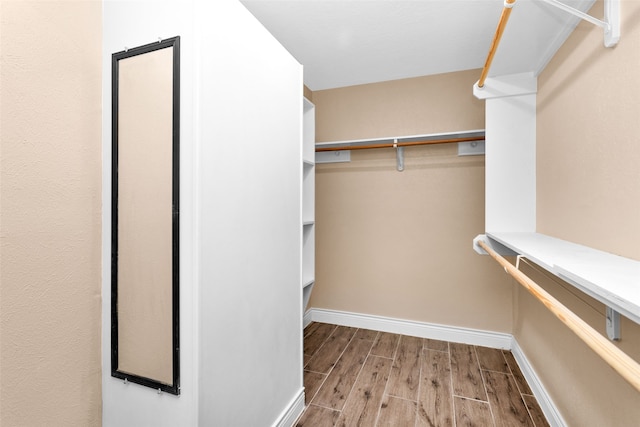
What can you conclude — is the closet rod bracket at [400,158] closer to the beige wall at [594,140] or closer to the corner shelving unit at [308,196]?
the corner shelving unit at [308,196]

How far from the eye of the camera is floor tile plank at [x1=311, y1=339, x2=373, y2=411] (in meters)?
1.84

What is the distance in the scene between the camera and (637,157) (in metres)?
1.03

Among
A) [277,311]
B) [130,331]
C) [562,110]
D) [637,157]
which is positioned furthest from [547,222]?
[130,331]

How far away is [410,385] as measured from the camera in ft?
6.51

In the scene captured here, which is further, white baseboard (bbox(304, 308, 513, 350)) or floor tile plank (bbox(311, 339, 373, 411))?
white baseboard (bbox(304, 308, 513, 350))

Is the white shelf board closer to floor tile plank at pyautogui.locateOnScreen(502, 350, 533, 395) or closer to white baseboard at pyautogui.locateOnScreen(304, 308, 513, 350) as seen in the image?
floor tile plank at pyautogui.locateOnScreen(502, 350, 533, 395)

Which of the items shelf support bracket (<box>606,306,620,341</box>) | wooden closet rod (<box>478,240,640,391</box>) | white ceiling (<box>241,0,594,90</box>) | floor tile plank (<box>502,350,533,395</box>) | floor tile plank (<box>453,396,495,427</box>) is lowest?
floor tile plank (<box>453,396,495,427</box>)

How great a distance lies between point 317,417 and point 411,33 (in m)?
2.42

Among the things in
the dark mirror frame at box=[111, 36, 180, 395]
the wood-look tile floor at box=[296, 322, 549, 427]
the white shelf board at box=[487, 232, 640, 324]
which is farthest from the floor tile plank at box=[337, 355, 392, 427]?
the white shelf board at box=[487, 232, 640, 324]

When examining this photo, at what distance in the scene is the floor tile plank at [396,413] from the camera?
65.0 inches

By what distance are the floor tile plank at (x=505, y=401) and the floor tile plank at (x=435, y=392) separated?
24 centimetres

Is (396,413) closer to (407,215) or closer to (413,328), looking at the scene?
(413,328)

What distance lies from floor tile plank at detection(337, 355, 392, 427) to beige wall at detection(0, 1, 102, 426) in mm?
1209

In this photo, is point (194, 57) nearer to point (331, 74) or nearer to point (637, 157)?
point (637, 157)
